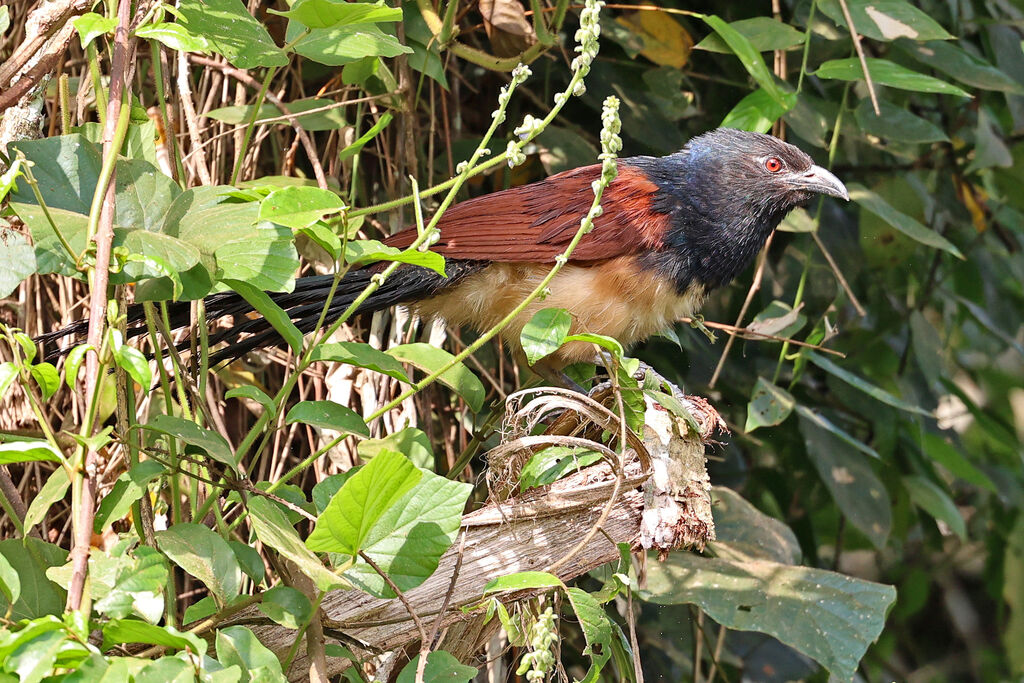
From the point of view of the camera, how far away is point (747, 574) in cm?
203

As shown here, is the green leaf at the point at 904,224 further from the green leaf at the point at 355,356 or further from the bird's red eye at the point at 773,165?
the green leaf at the point at 355,356

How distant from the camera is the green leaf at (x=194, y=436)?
42.6 inches

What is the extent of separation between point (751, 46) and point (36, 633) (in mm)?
1682

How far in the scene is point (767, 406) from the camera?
7.68ft

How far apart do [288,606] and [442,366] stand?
567 mm

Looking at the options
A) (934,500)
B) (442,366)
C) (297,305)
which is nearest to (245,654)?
(442,366)

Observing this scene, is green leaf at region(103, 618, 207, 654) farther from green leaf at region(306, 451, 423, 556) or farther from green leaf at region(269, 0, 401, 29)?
green leaf at region(269, 0, 401, 29)

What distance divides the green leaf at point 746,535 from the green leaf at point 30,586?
1487 millimetres

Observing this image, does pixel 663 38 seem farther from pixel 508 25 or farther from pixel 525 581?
pixel 525 581

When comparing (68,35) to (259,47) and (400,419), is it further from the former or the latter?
(400,419)

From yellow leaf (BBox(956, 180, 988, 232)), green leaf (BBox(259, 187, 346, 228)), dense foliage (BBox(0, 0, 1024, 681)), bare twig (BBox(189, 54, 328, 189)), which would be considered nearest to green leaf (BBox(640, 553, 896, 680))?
dense foliage (BBox(0, 0, 1024, 681))

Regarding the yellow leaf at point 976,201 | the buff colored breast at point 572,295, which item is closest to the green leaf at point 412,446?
the buff colored breast at point 572,295

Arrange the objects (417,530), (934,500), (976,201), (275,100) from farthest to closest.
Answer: (976,201)
(934,500)
(275,100)
(417,530)

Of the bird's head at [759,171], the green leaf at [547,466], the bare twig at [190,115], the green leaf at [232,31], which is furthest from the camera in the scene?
the bird's head at [759,171]
